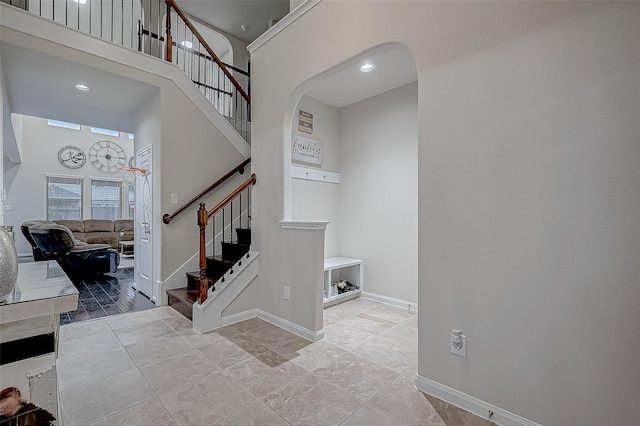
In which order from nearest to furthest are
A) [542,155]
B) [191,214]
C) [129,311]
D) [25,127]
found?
[542,155]
[129,311]
[191,214]
[25,127]

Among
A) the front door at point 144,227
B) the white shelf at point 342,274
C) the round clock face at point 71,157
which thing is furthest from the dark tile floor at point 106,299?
the round clock face at point 71,157

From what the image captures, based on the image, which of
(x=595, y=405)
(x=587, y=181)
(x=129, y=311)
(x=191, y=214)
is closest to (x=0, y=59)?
(x=191, y=214)

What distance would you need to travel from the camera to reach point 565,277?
140 cm

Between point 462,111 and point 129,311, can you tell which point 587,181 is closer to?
point 462,111

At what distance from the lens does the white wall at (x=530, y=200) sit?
1271 mm

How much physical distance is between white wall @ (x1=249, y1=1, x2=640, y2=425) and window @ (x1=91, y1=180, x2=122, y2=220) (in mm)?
10059

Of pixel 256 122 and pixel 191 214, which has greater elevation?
pixel 256 122

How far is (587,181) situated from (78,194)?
11.2 m

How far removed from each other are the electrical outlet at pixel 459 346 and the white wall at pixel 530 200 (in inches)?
1.6

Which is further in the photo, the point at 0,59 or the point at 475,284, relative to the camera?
the point at 0,59

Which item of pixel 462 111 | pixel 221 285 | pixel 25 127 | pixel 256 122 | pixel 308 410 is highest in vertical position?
pixel 25 127

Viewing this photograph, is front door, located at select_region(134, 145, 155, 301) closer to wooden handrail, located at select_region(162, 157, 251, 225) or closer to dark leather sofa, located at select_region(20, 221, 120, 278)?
wooden handrail, located at select_region(162, 157, 251, 225)

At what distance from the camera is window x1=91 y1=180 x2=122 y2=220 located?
893 cm

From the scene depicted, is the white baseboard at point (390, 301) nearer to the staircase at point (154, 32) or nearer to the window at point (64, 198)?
the staircase at point (154, 32)
